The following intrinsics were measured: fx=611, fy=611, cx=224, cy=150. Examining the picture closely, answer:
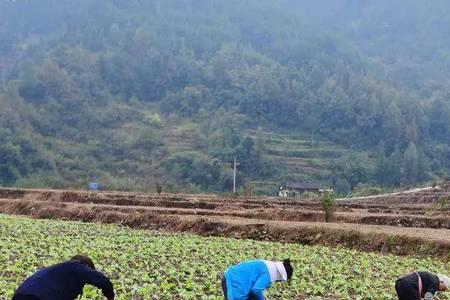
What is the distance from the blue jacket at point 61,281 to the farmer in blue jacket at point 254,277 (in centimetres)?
210

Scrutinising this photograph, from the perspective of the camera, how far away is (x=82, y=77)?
486ft

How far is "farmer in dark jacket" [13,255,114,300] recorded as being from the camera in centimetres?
829

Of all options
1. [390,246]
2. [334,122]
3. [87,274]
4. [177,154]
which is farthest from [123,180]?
[87,274]

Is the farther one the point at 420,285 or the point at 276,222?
the point at 276,222

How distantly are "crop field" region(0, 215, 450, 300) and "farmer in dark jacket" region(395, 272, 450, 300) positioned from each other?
2855 millimetres

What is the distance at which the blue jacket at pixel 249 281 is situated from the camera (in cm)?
955

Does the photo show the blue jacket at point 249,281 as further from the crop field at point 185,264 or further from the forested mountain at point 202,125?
the forested mountain at point 202,125

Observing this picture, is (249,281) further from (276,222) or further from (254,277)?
(276,222)

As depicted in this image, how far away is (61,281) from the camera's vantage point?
8422 mm

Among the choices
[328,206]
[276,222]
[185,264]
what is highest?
[185,264]

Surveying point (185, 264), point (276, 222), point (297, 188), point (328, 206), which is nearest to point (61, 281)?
point (185, 264)

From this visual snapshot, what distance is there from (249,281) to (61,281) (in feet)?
9.51

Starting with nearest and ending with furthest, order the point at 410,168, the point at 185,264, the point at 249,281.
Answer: the point at 249,281 < the point at 185,264 < the point at 410,168

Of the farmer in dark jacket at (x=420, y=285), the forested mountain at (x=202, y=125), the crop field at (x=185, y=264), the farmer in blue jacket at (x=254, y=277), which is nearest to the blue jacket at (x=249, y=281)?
the farmer in blue jacket at (x=254, y=277)
